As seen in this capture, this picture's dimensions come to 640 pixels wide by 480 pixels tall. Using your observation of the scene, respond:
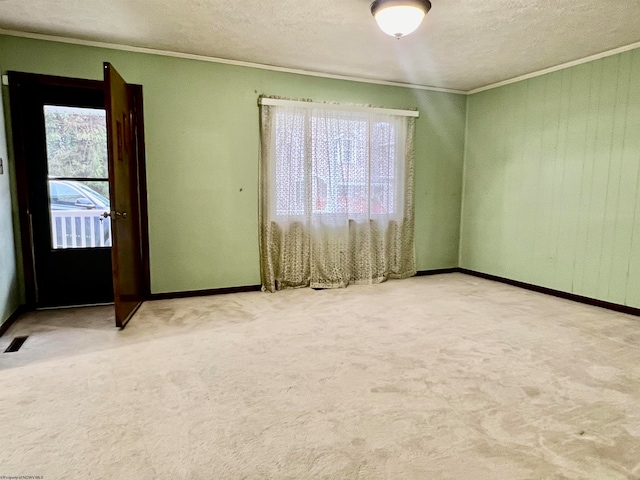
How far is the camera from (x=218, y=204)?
418 centimetres

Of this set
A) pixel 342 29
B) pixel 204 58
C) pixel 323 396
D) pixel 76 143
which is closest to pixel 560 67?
pixel 342 29

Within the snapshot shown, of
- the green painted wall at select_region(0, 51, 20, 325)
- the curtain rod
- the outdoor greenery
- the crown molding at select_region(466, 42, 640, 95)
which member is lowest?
the green painted wall at select_region(0, 51, 20, 325)

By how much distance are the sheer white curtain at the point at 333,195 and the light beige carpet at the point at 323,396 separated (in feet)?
3.39

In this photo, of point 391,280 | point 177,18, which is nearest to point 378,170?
point 391,280

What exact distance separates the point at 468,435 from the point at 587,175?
3.28m

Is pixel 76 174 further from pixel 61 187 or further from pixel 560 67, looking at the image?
pixel 560 67

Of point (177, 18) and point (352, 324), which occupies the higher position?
point (177, 18)

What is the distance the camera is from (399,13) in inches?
102

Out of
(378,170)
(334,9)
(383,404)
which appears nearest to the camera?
(383,404)

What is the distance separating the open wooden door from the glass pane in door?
31cm

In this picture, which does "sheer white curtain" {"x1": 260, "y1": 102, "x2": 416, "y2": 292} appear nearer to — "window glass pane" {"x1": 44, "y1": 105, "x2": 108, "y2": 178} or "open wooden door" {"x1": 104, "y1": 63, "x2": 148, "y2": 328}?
"open wooden door" {"x1": 104, "y1": 63, "x2": 148, "y2": 328}

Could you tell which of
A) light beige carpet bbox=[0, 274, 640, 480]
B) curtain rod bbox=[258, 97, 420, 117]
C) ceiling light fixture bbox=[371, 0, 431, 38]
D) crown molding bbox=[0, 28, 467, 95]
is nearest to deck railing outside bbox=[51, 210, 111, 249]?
light beige carpet bbox=[0, 274, 640, 480]

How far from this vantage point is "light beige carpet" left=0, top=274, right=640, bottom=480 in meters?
1.64

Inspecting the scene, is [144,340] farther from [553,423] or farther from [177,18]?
[553,423]
